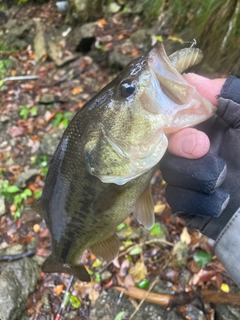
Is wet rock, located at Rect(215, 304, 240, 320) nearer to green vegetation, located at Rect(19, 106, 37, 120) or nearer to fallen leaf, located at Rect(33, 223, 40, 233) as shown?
fallen leaf, located at Rect(33, 223, 40, 233)

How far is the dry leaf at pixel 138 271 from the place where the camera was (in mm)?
3555

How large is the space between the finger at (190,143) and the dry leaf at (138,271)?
7.24 feet

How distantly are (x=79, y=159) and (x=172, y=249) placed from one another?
207cm

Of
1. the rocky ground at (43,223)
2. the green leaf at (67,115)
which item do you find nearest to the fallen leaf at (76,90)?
the rocky ground at (43,223)

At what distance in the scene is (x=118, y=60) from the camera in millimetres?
5930

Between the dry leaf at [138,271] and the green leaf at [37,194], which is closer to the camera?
the dry leaf at [138,271]

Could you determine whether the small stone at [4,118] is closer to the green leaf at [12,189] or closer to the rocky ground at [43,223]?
the rocky ground at [43,223]

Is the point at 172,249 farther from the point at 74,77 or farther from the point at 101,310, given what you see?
the point at 74,77

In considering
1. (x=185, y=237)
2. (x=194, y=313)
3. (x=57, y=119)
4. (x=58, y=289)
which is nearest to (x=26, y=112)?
(x=57, y=119)

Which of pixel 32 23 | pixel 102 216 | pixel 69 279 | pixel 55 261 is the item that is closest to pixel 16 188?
pixel 69 279

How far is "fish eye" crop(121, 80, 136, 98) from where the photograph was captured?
1.69 meters

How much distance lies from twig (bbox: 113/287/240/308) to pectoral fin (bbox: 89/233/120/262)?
43.8 inches

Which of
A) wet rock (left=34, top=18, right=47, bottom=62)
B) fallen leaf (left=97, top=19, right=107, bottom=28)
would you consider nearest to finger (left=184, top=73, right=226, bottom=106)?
fallen leaf (left=97, top=19, right=107, bottom=28)

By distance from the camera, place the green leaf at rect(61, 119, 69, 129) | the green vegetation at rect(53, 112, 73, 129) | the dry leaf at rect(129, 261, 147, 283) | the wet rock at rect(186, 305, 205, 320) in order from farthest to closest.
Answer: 1. the green vegetation at rect(53, 112, 73, 129)
2. the green leaf at rect(61, 119, 69, 129)
3. the dry leaf at rect(129, 261, 147, 283)
4. the wet rock at rect(186, 305, 205, 320)
